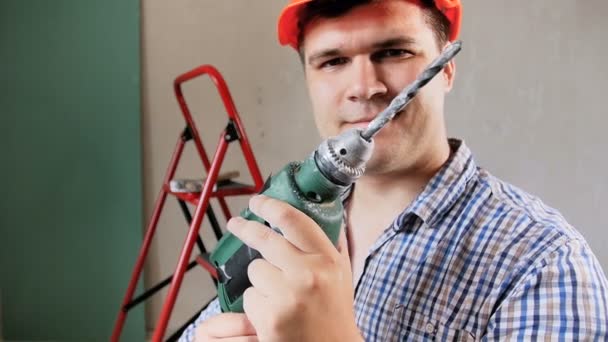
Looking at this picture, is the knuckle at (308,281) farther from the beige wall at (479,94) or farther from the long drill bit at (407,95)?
the beige wall at (479,94)

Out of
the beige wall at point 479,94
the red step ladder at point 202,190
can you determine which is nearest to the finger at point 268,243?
the red step ladder at point 202,190

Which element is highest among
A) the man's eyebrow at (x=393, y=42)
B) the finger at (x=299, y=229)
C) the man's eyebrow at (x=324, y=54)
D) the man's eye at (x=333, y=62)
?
the man's eyebrow at (x=393, y=42)

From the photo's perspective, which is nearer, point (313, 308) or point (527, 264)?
point (313, 308)

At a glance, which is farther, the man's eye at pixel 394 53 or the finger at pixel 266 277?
the man's eye at pixel 394 53

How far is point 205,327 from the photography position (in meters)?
0.51

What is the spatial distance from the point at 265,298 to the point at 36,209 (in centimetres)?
156

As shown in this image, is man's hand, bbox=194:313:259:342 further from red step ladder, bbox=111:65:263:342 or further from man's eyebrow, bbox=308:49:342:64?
red step ladder, bbox=111:65:263:342

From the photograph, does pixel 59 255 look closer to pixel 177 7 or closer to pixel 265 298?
pixel 177 7

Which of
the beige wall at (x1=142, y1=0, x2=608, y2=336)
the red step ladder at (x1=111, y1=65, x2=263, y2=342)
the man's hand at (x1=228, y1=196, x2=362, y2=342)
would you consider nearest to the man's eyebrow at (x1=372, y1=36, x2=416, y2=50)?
the man's hand at (x1=228, y1=196, x2=362, y2=342)

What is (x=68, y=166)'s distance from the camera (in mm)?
1575

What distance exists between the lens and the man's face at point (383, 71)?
0.66 meters

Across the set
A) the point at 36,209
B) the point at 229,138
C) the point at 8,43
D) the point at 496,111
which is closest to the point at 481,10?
the point at 496,111

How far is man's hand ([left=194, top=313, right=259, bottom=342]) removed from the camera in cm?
47

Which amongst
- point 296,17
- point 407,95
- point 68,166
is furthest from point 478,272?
point 68,166
